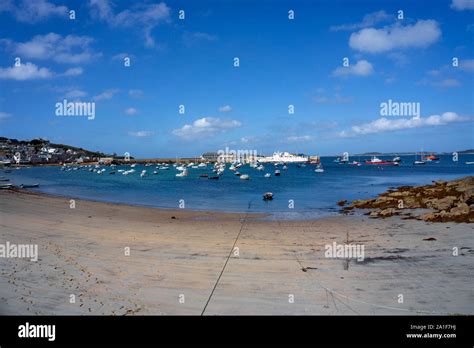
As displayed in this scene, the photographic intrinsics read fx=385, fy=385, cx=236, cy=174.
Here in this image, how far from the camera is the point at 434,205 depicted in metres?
29.8

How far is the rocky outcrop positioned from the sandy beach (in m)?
1.58

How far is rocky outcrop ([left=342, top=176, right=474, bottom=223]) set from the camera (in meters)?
23.7

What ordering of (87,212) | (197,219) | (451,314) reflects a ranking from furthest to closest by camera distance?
(87,212), (197,219), (451,314)

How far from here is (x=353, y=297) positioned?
10461mm

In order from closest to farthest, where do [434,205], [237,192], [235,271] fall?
[235,271], [434,205], [237,192]

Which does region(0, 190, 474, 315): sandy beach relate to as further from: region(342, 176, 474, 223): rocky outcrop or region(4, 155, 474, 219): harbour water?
region(4, 155, 474, 219): harbour water

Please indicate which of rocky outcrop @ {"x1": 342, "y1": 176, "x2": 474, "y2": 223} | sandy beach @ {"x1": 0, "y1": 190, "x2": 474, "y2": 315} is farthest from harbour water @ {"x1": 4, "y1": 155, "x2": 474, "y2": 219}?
sandy beach @ {"x1": 0, "y1": 190, "x2": 474, "y2": 315}

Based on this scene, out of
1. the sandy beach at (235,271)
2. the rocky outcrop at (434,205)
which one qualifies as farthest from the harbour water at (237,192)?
the sandy beach at (235,271)

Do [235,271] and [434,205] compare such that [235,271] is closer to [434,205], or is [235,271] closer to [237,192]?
[434,205]

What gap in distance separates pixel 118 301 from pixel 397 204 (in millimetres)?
29608

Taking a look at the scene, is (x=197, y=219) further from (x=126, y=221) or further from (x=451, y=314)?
(x=451, y=314)

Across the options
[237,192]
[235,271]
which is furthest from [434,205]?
[237,192]

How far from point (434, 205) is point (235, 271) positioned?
22.6 m
